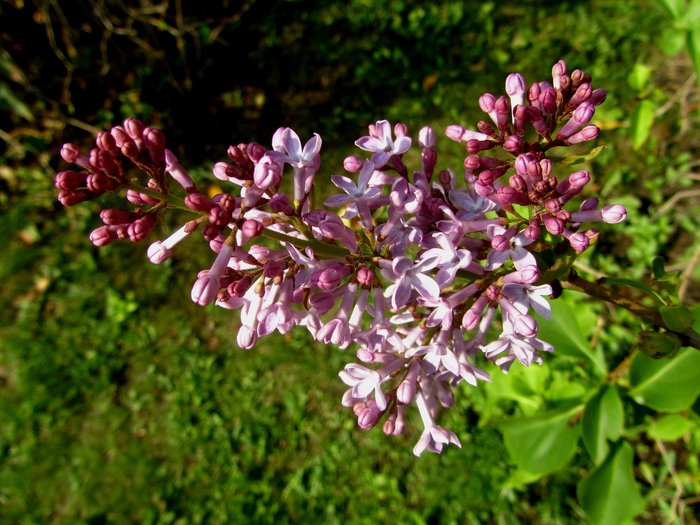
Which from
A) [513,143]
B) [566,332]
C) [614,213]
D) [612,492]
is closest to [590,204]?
[614,213]

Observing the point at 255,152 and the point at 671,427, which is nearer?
the point at 255,152

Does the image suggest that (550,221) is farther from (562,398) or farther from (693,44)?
(693,44)

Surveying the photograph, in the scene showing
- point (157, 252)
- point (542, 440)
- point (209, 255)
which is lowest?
point (209, 255)

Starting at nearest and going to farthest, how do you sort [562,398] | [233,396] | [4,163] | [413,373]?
[413,373] < [562,398] < [233,396] < [4,163]

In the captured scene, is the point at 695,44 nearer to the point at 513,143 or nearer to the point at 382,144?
the point at 513,143

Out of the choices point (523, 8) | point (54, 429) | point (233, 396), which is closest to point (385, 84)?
point (523, 8)
